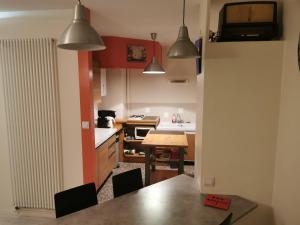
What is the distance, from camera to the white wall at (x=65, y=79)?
2793mm

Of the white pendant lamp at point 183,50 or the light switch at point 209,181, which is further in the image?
the light switch at point 209,181

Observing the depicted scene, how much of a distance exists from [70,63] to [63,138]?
3.16 feet

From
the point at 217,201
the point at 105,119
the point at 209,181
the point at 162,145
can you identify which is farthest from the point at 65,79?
the point at 217,201

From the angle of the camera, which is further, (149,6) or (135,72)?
(135,72)

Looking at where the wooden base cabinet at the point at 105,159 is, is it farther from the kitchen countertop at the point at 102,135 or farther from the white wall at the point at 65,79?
the white wall at the point at 65,79

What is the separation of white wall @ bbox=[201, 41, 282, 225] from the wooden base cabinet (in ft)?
6.67

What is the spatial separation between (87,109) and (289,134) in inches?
85.1

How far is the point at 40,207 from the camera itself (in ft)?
10.2

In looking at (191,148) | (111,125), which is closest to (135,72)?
(111,125)

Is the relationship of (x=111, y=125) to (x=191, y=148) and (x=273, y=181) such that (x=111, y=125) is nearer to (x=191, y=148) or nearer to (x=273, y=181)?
(x=191, y=148)

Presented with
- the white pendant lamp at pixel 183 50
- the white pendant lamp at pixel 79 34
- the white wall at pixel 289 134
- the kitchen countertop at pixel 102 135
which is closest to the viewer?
the white pendant lamp at pixel 79 34

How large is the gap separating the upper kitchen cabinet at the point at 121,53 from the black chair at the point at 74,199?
263 centimetres

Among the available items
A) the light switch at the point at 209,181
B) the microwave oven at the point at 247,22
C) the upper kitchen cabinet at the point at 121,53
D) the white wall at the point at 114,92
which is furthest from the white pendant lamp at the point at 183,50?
the white wall at the point at 114,92

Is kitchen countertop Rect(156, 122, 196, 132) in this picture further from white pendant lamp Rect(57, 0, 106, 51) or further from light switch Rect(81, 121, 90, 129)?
white pendant lamp Rect(57, 0, 106, 51)
